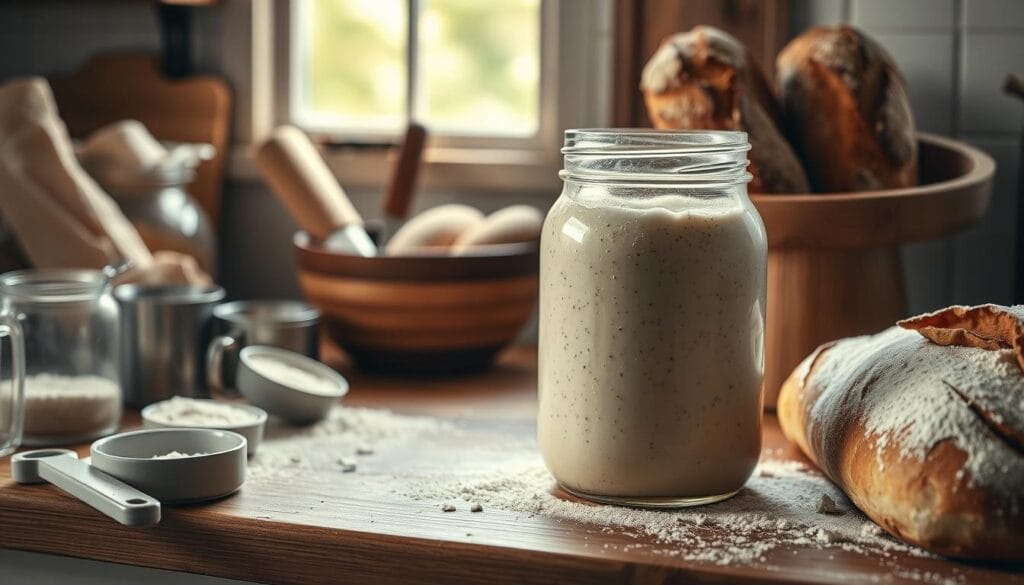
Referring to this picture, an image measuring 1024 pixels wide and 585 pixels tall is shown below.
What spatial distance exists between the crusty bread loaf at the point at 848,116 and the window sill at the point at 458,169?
45cm

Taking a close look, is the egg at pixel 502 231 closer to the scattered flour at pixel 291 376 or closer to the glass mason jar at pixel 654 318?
the scattered flour at pixel 291 376

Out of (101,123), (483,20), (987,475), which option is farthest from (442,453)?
(101,123)

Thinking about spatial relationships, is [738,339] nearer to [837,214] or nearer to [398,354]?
[837,214]

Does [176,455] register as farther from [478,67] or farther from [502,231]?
[478,67]

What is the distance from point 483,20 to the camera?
163 centimetres

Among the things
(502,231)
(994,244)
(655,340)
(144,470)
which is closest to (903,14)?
(994,244)

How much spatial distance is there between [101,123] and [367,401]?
2.31 ft

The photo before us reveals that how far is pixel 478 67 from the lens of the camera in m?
1.65

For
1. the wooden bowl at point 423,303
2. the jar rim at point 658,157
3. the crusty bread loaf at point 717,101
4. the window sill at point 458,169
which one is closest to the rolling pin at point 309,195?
the wooden bowl at point 423,303

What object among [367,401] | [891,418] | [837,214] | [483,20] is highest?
[483,20]

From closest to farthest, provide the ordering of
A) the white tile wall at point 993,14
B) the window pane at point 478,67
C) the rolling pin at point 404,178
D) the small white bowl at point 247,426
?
the small white bowl at point 247,426 < the white tile wall at point 993,14 < the rolling pin at point 404,178 < the window pane at point 478,67

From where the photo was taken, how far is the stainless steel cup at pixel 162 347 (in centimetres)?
121

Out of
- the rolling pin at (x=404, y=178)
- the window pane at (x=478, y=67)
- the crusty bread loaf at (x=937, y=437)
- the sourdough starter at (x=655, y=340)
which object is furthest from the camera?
the window pane at (x=478, y=67)

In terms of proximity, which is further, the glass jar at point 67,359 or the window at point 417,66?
the window at point 417,66
